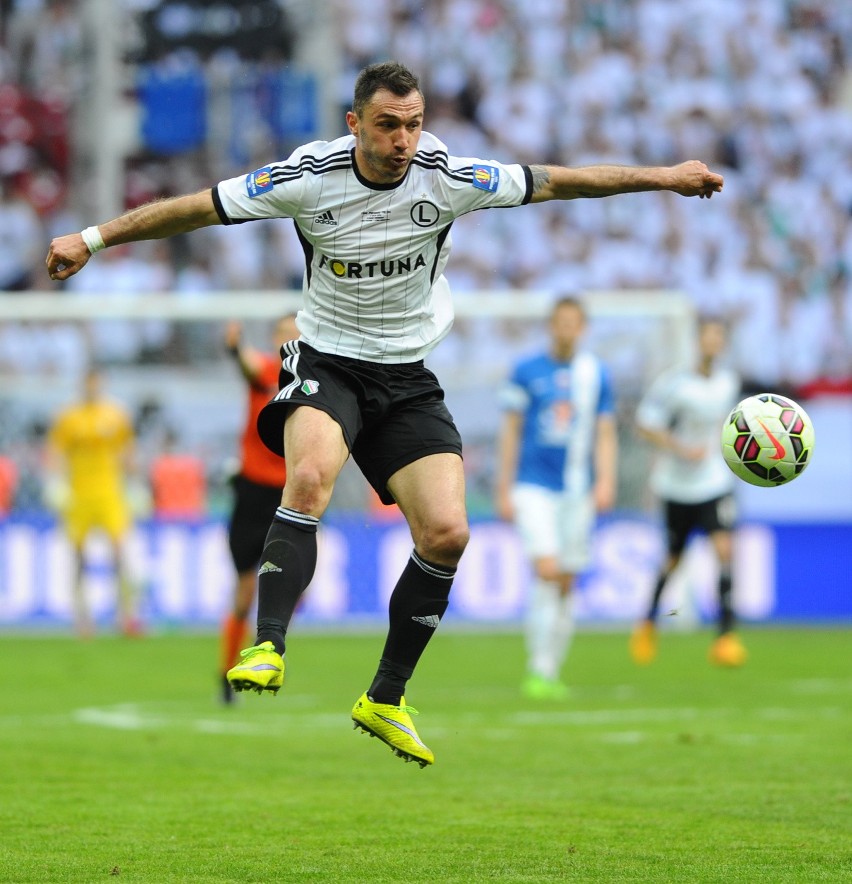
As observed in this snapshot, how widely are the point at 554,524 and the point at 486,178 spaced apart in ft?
20.0

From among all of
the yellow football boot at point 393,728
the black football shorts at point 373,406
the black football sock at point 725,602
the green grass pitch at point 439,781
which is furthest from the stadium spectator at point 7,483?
the yellow football boot at point 393,728

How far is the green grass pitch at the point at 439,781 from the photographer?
17.8ft

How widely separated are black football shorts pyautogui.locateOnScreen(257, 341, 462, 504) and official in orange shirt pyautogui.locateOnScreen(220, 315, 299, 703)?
12.6ft

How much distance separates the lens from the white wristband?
602 centimetres

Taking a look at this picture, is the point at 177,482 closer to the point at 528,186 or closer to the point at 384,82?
the point at 528,186

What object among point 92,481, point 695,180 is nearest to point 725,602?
point 92,481

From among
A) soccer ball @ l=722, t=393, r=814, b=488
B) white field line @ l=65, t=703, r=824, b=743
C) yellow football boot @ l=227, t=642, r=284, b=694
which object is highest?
soccer ball @ l=722, t=393, r=814, b=488

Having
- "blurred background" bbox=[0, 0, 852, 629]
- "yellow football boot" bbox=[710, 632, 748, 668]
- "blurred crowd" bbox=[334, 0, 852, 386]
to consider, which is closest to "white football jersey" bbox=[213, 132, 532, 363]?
"yellow football boot" bbox=[710, 632, 748, 668]

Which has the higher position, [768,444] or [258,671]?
[768,444]

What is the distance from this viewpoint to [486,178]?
251 inches

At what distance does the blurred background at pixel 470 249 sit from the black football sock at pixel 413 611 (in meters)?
9.93

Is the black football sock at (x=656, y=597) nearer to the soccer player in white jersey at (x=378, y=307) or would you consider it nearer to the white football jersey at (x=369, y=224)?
the soccer player in white jersey at (x=378, y=307)

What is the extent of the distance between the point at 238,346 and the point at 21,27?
1407 cm

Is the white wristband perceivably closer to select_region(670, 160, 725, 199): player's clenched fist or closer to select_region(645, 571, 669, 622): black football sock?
select_region(670, 160, 725, 199): player's clenched fist
